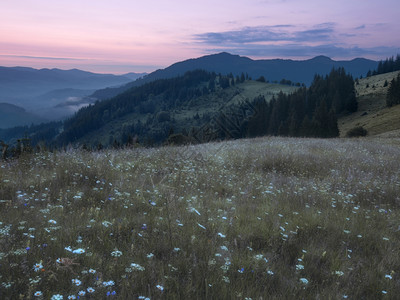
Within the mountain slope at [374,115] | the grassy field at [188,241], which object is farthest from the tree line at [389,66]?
the grassy field at [188,241]

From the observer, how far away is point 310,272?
2996mm

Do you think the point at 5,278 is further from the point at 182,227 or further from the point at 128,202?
the point at 128,202

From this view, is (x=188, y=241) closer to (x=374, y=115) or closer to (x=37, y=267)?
(x=37, y=267)

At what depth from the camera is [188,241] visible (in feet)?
10.5

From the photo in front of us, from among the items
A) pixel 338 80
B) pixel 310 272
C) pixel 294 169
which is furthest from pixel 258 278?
pixel 338 80

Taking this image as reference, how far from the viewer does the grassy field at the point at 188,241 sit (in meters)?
2.33

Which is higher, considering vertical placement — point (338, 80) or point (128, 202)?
point (338, 80)

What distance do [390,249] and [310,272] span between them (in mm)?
1567

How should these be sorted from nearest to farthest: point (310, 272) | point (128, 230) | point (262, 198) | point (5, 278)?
point (5, 278)
point (310, 272)
point (128, 230)
point (262, 198)

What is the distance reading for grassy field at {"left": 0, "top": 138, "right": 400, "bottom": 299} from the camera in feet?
7.65

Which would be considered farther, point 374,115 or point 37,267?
point 374,115

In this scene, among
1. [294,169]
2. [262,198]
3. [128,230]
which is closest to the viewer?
[128,230]

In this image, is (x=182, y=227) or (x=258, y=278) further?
(x=182, y=227)

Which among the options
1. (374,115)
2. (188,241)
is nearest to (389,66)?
(374,115)
